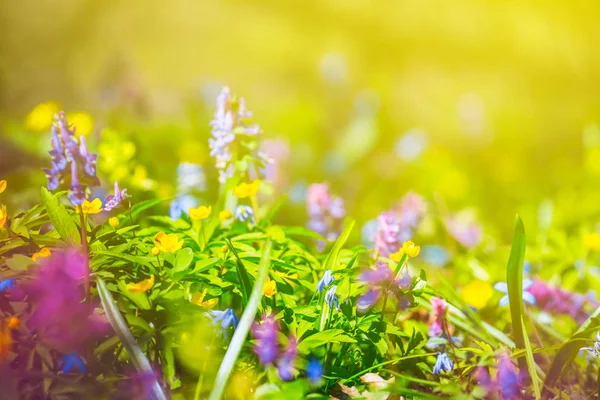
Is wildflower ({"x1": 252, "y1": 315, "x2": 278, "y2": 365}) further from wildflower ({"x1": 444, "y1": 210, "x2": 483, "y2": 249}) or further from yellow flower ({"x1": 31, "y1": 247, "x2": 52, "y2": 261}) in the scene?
wildflower ({"x1": 444, "y1": 210, "x2": 483, "y2": 249})

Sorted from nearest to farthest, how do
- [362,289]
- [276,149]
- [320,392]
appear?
[320,392]
[362,289]
[276,149]

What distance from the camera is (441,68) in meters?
4.61

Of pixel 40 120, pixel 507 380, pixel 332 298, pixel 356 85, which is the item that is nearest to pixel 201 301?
pixel 332 298

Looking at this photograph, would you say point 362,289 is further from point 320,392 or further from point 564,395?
point 564,395

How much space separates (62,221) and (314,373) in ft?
2.15

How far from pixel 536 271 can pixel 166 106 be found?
9.88 ft

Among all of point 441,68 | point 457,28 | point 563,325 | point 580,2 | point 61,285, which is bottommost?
point 563,325

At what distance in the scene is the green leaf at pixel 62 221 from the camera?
4.24 feet

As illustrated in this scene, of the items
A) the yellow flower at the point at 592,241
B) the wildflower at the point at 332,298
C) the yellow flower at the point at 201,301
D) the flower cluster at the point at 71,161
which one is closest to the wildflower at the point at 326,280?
the wildflower at the point at 332,298

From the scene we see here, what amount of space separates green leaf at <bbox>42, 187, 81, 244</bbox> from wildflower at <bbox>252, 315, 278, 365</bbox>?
0.46 m

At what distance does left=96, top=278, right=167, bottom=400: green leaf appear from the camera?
1.12 m

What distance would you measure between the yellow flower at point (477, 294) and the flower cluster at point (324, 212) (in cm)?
47

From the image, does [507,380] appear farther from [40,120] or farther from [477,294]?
[40,120]

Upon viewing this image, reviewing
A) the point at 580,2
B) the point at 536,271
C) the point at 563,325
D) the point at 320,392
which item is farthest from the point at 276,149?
the point at 580,2
